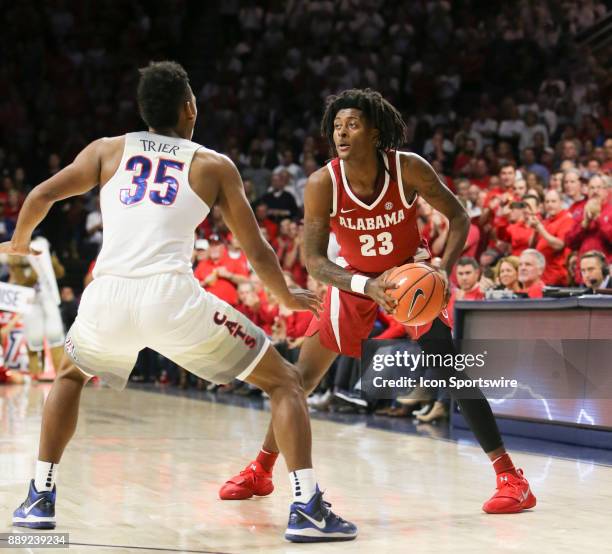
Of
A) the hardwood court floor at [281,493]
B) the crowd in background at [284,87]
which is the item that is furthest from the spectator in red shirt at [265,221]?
the hardwood court floor at [281,493]

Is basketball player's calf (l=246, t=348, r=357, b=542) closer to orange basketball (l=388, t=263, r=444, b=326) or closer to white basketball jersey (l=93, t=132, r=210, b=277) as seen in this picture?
white basketball jersey (l=93, t=132, r=210, b=277)

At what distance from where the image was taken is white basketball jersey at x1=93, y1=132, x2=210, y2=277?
3900mm

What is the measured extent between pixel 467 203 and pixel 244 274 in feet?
9.54

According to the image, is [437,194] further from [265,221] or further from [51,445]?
[265,221]

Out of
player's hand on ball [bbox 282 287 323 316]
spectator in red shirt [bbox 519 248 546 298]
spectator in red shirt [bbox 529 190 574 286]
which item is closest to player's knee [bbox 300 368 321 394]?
player's hand on ball [bbox 282 287 323 316]

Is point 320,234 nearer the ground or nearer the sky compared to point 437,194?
nearer the ground

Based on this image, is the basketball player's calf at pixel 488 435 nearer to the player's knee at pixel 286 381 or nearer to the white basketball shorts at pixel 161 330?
the player's knee at pixel 286 381

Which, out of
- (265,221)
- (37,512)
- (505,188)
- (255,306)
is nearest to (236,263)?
(255,306)

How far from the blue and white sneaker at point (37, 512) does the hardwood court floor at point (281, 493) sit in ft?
0.23

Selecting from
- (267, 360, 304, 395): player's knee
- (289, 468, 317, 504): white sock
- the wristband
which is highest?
the wristband

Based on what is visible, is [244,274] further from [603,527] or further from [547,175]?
[603,527]

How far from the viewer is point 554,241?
952 centimetres

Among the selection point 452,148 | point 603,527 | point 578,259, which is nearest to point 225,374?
point 603,527

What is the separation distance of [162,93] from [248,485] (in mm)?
1992
